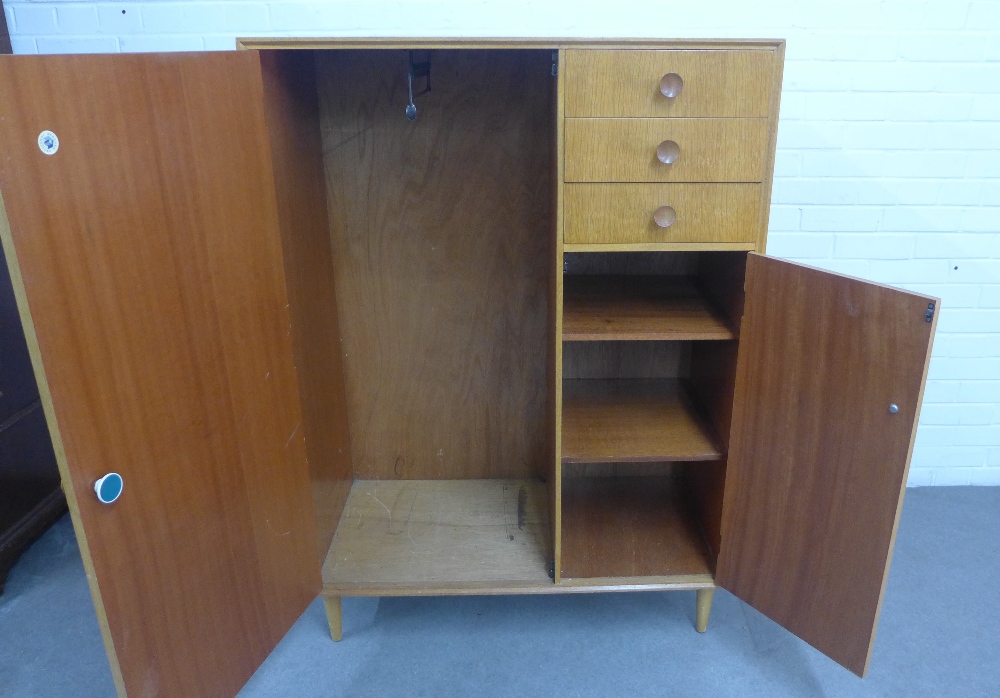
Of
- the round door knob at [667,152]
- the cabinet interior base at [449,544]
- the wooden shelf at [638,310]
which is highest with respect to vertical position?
the round door knob at [667,152]

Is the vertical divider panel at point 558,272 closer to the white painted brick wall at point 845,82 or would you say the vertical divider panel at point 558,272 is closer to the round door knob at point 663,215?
the round door knob at point 663,215

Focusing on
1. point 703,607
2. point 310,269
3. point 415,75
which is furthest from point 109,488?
point 703,607

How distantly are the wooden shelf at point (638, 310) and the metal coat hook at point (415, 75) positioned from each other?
578 millimetres

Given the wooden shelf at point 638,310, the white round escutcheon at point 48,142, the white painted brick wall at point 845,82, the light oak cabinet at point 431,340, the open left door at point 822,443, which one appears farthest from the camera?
the white painted brick wall at point 845,82

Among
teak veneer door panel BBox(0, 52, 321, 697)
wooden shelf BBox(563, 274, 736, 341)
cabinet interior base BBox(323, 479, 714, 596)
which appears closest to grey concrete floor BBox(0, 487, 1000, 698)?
cabinet interior base BBox(323, 479, 714, 596)

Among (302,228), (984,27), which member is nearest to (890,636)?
(984,27)

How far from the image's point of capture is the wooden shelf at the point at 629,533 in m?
1.67

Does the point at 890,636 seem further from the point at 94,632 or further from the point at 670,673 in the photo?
the point at 94,632

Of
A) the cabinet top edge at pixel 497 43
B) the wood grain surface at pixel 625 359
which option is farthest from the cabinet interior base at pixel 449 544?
the cabinet top edge at pixel 497 43

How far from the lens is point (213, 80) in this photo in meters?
1.13

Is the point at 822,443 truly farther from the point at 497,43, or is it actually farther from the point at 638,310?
the point at 497,43

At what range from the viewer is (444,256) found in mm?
1855

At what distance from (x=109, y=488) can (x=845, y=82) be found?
6.60 ft

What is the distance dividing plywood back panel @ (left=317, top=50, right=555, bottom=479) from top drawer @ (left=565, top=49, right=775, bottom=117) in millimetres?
294
